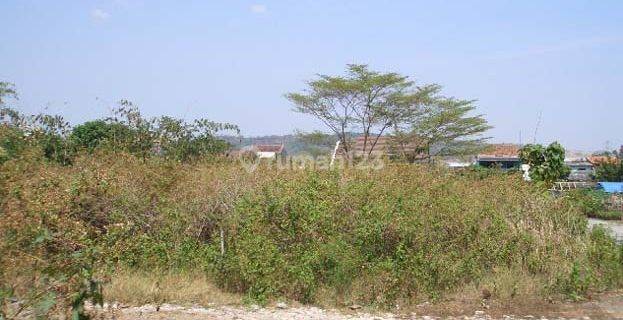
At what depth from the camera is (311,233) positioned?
7.05 m

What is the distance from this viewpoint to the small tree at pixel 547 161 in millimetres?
14164

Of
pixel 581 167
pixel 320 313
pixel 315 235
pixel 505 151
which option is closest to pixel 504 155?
pixel 505 151

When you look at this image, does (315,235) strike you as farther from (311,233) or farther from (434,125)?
(434,125)

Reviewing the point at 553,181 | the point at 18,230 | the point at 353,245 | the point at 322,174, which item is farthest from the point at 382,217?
the point at 553,181

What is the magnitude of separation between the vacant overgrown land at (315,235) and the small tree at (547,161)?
6383 mm

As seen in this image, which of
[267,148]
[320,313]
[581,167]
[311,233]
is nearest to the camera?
[320,313]

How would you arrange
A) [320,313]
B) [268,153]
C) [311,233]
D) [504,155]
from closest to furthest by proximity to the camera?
[320,313], [311,233], [268,153], [504,155]

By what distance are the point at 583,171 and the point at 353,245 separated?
45974 mm

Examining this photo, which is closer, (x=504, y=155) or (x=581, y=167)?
(x=504, y=155)

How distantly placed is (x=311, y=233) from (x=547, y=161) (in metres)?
9.31

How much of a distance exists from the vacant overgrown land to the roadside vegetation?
0.6 inches

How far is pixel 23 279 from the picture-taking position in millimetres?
3408

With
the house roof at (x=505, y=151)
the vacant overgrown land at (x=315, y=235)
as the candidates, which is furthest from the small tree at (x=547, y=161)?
the house roof at (x=505, y=151)

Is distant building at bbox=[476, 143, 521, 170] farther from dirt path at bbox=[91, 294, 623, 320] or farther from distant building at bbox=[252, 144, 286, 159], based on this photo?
dirt path at bbox=[91, 294, 623, 320]
